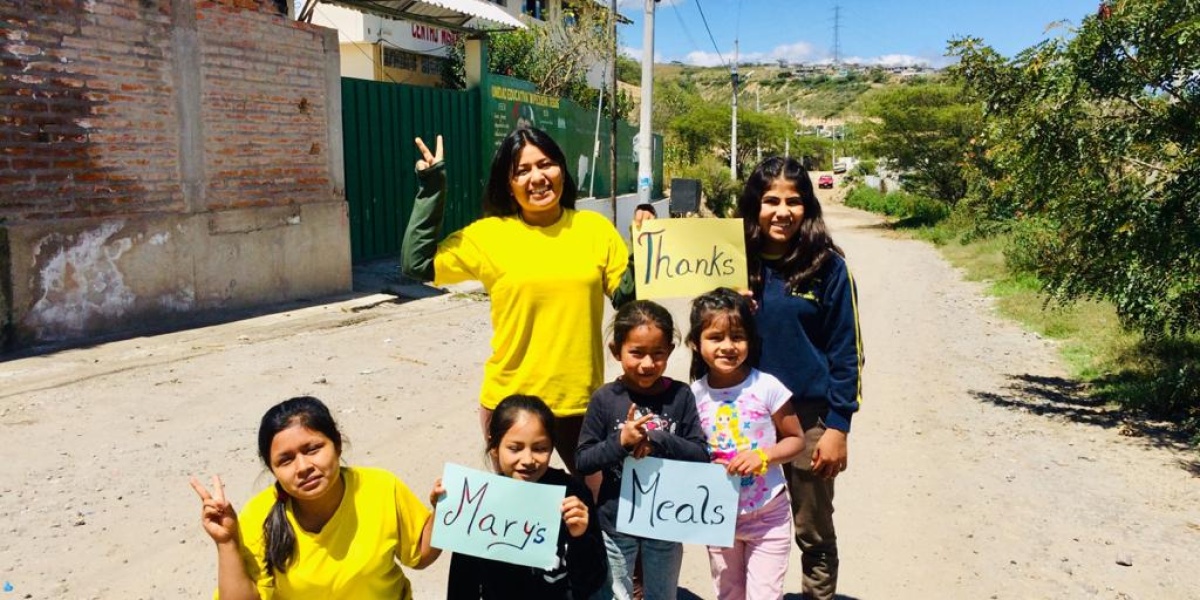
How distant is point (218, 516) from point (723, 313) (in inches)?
57.9

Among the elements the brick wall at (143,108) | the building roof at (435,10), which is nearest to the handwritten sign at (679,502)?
the brick wall at (143,108)

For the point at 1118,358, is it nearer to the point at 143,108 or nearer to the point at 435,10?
the point at 143,108

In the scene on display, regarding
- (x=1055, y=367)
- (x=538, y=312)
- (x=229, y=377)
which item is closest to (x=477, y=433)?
(x=229, y=377)

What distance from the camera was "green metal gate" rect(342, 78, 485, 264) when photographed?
11.3 meters

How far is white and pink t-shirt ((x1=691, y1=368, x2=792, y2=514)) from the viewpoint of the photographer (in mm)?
2729

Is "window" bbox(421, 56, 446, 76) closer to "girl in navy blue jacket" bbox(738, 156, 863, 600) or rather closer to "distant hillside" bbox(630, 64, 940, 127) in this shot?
"girl in navy blue jacket" bbox(738, 156, 863, 600)

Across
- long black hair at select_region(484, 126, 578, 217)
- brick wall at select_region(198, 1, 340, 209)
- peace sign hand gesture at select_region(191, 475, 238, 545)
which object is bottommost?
peace sign hand gesture at select_region(191, 475, 238, 545)

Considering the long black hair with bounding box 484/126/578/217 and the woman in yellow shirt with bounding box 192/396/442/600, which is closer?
the woman in yellow shirt with bounding box 192/396/442/600

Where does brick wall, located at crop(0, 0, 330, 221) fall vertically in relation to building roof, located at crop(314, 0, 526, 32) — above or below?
below

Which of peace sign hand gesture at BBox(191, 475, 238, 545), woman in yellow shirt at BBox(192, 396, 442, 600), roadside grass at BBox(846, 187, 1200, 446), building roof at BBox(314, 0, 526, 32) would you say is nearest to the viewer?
peace sign hand gesture at BBox(191, 475, 238, 545)

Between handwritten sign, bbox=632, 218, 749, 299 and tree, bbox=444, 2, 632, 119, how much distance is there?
18.4 metres

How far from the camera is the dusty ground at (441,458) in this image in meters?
3.87

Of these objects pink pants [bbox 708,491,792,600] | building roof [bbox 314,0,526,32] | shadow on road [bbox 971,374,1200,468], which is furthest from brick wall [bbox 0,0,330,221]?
shadow on road [bbox 971,374,1200,468]

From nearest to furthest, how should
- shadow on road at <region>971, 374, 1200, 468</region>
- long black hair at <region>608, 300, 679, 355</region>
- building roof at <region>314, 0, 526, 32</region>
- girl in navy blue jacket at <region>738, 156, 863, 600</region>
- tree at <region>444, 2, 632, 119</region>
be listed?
long black hair at <region>608, 300, 679, 355</region> < girl in navy blue jacket at <region>738, 156, 863, 600</region> < shadow on road at <region>971, 374, 1200, 468</region> < building roof at <region>314, 0, 526, 32</region> < tree at <region>444, 2, 632, 119</region>
